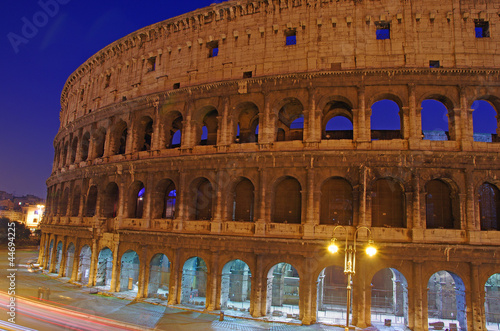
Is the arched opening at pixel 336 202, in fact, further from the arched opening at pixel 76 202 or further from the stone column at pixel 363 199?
the arched opening at pixel 76 202

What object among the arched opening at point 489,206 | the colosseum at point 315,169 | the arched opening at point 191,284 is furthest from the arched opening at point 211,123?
the arched opening at point 489,206

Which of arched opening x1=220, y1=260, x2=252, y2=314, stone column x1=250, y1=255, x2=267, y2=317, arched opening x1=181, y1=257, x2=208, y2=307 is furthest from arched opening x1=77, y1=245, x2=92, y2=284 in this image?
stone column x1=250, y1=255, x2=267, y2=317

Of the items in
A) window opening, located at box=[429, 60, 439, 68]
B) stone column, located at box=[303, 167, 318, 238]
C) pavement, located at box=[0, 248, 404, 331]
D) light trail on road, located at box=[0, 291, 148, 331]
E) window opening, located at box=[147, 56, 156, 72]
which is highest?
window opening, located at box=[147, 56, 156, 72]

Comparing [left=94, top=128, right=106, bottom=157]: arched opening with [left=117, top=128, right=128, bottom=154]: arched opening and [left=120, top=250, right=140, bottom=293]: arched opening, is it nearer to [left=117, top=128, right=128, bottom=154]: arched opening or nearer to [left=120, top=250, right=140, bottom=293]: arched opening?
[left=117, top=128, right=128, bottom=154]: arched opening

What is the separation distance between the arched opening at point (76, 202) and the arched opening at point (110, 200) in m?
4.56

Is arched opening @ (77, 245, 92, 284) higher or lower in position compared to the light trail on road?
higher

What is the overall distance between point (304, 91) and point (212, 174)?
301 inches

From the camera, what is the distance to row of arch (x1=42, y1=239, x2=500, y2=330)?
20.1m

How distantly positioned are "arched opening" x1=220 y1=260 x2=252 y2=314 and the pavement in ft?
4.01

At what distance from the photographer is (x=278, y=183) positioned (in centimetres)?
2162

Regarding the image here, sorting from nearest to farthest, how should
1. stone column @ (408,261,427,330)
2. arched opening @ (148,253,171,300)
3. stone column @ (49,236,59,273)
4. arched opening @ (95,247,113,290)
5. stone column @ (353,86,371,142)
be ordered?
stone column @ (408,261,427,330), stone column @ (353,86,371,142), arched opening @ (148,253,171,300), arched opening @ (95,247,113,290), stone column @ (49,236,59,273)

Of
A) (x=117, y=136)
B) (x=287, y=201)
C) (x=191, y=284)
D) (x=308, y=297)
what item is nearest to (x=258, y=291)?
(x=308, y=297)

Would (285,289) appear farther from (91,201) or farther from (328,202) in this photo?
(91,201)

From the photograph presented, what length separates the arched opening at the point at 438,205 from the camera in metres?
19.5
